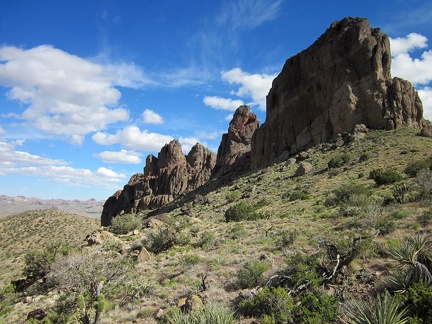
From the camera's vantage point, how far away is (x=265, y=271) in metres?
10.8

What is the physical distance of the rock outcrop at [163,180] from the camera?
90438 mm

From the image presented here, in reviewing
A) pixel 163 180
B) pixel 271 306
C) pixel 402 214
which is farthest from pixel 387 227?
pixel 163 180

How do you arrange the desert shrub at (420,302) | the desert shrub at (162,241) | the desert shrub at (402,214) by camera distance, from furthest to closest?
1. the desert shrub at (162,241)
2. the desert shrub at (402,214)
3. the desert shrub at (420,302)

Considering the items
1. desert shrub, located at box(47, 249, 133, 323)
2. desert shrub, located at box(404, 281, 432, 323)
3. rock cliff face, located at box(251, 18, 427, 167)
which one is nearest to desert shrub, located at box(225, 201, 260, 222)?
desert shrub, located at box(47, 249, 133, 323)

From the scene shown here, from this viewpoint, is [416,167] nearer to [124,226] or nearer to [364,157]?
[364,157]

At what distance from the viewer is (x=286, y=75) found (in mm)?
63031

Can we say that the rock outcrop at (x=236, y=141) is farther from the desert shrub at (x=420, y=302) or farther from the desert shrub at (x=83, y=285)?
the desert shrub at (x=420, y=302)

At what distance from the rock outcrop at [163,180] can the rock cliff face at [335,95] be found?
34468mm

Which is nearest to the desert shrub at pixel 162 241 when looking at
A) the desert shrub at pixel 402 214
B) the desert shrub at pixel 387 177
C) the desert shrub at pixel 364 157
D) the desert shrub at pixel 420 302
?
the desert shrub at pixel 402 214

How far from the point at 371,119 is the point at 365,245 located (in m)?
42.3

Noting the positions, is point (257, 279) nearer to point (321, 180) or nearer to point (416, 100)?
point (321, 180)

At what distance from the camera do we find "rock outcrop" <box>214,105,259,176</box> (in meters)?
80.9

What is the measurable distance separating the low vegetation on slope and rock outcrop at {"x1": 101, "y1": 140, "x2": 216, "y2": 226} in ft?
207

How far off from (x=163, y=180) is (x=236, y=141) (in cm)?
2844
